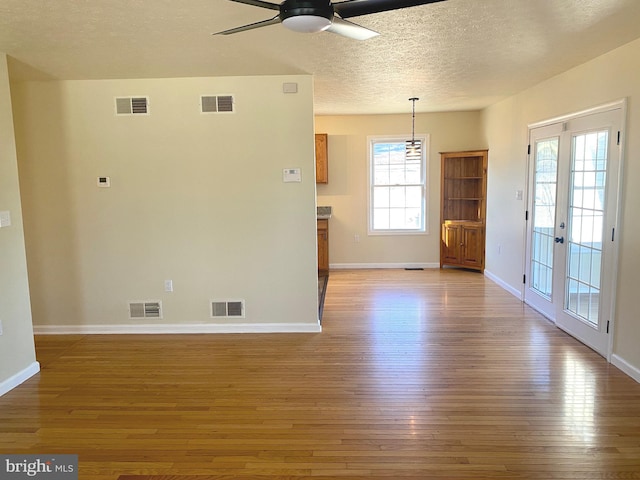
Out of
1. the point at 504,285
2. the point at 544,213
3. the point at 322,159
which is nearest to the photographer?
the point at 544,213

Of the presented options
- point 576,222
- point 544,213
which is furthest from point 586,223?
point 544,213

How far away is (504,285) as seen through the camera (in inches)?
237

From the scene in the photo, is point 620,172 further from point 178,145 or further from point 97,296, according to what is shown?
point 97,296

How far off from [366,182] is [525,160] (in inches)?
108

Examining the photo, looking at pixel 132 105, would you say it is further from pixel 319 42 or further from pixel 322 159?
pixel 322 159

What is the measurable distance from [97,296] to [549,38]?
15.0 ft

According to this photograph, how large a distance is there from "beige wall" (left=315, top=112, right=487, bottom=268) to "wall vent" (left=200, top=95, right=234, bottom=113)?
327cm

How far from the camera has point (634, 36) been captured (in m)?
3.12

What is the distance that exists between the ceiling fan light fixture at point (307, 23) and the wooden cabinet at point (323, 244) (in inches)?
200

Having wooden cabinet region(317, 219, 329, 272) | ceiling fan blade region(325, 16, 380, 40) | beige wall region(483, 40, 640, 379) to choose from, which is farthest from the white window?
ceiling fan blade region(325, 16, 380, 40)

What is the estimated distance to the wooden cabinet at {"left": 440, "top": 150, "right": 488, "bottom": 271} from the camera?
6.99 meters

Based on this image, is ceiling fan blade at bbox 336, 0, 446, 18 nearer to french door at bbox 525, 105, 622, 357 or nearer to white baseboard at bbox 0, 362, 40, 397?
french door at bbox 525, 105, 622, 357

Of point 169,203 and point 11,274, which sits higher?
point 169,203

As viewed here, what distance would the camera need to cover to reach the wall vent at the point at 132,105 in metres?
4.18
